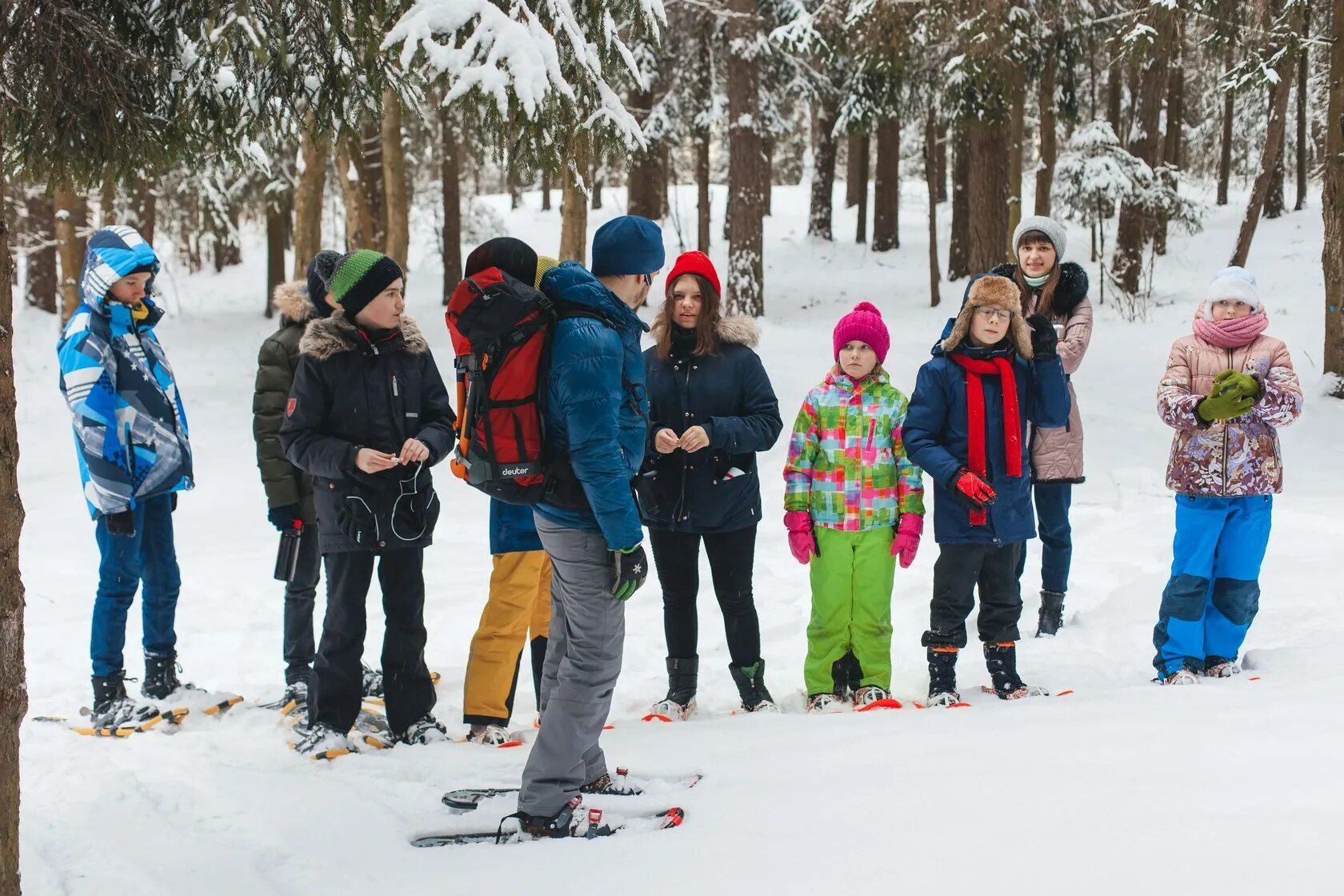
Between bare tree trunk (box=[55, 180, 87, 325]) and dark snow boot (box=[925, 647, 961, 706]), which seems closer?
dark snow boot (box=[925, 647, 961, 706])

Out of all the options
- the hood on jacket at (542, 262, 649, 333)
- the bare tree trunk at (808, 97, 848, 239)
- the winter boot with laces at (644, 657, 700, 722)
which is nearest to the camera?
the hood on jacket at (542, 262, 649, 333)

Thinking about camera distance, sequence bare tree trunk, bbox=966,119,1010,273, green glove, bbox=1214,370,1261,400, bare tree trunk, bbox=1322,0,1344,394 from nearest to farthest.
→ green glove, bbox=1214,370,1261,400 < bare tree trunk, bbox=1322,0,1344,394 < bare tree trunk, bbox=966,119,1010,273

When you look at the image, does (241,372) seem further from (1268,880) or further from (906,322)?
(1268,880)

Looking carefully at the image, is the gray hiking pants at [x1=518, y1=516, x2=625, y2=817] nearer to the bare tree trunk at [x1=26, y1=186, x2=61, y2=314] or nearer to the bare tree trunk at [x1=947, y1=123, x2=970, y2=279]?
the bare tree trunk at [x1=947, y1=123, x2=970, y2=279]

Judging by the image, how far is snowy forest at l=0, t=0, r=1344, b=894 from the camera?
4145 mm

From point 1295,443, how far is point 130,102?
10826 millimetres

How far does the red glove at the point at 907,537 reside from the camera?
500cm

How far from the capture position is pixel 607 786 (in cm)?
388

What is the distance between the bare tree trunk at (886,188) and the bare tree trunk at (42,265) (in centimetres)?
1681

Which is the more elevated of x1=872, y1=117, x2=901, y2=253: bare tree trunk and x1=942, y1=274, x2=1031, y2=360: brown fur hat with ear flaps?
x1=872, y1=117, x2=901, y2=253: bare tree trunk

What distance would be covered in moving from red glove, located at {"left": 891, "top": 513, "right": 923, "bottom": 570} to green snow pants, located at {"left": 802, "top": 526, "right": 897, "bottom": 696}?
0.04 m

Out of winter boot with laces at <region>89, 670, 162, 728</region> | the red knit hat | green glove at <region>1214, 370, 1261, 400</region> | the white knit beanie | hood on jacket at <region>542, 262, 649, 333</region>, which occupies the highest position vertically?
the red knit hat

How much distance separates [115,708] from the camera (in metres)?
→ 5.02

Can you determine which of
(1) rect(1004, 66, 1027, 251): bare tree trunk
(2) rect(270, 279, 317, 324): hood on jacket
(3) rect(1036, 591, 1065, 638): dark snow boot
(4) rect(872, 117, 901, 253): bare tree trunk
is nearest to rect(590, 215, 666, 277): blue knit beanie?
(2) rect(270, 279, 317, 324): hood on jacket
